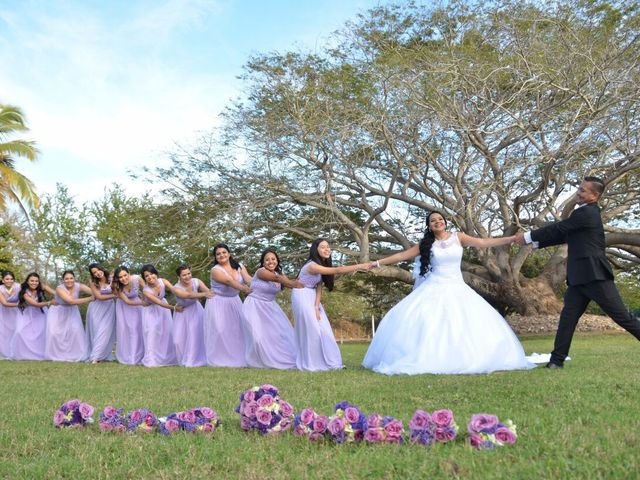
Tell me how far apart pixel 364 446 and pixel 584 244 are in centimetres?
515

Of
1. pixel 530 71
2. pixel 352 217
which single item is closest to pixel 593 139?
pixel 530 71

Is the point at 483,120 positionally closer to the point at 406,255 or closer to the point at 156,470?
the point at 406,255

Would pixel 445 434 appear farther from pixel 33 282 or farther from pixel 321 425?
pixel 33 282

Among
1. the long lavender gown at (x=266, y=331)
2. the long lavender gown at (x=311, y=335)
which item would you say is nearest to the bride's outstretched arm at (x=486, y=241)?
the long lavender gown at (x=311, y=335)

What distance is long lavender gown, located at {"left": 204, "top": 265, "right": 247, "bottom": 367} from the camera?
A: 39.4ft

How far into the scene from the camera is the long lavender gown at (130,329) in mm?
13516

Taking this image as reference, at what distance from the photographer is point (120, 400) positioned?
6.56 metres

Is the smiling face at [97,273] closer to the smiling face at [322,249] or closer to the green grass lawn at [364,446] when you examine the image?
the smiling face at [322,249]

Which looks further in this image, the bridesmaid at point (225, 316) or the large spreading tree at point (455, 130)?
the large spreading tree at point (455, 130)

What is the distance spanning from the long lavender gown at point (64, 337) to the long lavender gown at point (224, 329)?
3.98m

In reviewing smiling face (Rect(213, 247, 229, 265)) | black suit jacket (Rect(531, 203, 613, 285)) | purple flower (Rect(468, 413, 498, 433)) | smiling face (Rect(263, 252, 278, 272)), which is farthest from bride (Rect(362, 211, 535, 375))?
purple flower (Rect(468, 413, 498, 433))

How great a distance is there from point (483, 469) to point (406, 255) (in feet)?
22.1

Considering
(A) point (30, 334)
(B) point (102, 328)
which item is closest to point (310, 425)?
(B) point (102, 328)

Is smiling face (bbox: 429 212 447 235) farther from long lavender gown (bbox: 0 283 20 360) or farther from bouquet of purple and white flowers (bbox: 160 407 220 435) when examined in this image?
long lavender gown (bbox: 0 283 20 360)
